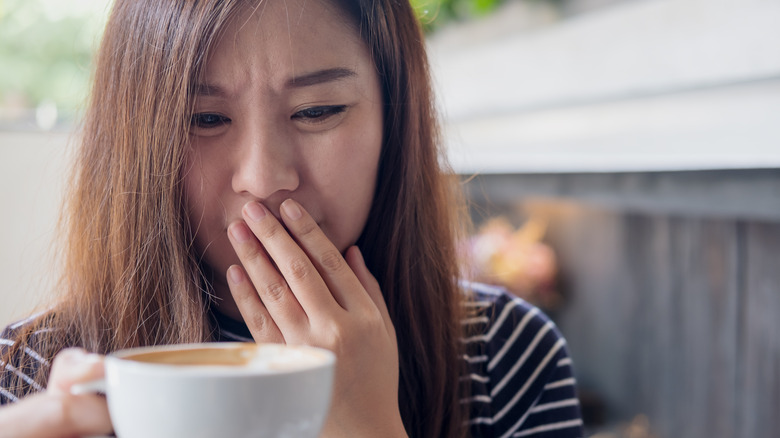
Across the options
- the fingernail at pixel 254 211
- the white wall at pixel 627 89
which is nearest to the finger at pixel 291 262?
the fingernail at pixel 254 211

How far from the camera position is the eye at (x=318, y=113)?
0.80 meters

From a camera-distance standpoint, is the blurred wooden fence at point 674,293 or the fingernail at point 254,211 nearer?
the fingernail at point 254,211

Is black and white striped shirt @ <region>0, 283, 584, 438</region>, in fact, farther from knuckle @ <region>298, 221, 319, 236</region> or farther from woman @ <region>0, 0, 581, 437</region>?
knuckle @ <region>298, 221, 319, 236</region>

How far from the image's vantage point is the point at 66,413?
438mm

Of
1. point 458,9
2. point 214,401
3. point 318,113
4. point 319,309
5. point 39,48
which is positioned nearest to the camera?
point 214,401

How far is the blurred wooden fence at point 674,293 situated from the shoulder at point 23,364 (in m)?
0.83

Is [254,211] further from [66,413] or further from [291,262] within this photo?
[66,413]

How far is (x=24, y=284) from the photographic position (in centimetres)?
232

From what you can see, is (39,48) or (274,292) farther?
(39,48)

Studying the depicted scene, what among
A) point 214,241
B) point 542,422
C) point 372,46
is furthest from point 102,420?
point 542,422

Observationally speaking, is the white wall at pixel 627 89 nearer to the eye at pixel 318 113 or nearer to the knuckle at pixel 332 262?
the eye at pixel 318 113

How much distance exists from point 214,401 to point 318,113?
0.49m

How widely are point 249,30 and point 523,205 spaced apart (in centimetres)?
200

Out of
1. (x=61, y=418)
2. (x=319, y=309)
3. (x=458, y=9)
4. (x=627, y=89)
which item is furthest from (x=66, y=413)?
(x=458, y=9)
